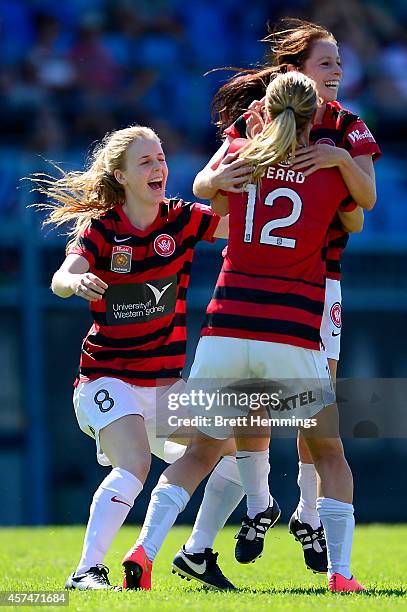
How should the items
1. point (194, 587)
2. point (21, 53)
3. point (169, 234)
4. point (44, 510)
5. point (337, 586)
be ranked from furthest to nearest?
1. point (21, 53)
2. point (44, 510)
3. point (169, 234)
4. point (194, 587)
5. point (337, 586)

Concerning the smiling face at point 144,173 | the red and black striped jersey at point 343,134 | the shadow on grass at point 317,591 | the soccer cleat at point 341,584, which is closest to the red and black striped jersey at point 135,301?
the smiling face at point 144,173

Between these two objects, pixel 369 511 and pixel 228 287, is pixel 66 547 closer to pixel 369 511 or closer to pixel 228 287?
pixel 228 287

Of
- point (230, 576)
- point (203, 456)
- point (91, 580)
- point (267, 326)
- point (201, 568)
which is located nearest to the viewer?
point (267, 326)

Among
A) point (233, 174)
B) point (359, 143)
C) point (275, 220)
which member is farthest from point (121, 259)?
point (359, 143)

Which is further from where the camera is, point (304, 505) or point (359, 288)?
point (359, 288)

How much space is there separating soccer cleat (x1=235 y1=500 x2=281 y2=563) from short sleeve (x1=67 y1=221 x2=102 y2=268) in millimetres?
1233

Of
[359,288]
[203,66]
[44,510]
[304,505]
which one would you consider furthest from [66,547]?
[203,66]

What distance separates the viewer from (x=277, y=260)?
4.53 meters

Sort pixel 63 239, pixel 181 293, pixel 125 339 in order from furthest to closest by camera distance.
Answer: pixel 63 239
pixel 181 293
pixel 125 339

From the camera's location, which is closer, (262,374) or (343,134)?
(262,374)

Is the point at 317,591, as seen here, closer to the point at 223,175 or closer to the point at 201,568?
the point at 201,568

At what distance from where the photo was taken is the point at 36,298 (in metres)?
12.1

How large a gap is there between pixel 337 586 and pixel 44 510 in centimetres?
778

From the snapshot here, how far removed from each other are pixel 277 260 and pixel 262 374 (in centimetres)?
42
